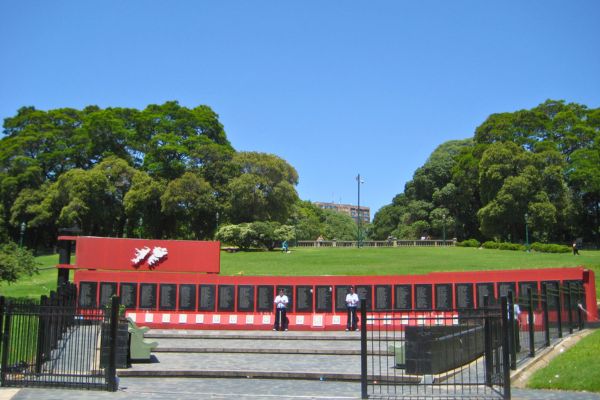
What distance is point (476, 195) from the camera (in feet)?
242

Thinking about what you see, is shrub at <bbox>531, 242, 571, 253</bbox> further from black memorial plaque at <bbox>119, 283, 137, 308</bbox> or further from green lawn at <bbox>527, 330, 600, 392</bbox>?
green lawn at <bbox>527, 330, 600, 392</bbox>

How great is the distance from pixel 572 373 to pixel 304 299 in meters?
11.8

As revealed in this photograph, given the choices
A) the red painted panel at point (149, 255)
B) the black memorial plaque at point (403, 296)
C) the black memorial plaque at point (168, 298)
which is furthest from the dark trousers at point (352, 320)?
the black memorial plaque at point (168, 298)

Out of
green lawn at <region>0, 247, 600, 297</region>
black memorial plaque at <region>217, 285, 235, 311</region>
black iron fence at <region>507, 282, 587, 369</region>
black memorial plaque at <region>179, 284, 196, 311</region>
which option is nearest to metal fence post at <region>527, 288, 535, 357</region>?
black iron fence at <region>507, 282, 587, 369</region>

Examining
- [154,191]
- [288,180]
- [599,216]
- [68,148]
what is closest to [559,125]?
[599,216]

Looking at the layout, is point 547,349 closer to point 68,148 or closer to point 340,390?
point 340,390

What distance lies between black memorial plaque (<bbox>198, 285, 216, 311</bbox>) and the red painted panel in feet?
4.10

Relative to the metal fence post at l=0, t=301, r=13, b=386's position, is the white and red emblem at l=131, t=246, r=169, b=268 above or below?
above

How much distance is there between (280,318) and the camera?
2133 centimetres

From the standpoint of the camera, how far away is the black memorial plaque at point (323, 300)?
22.4 m

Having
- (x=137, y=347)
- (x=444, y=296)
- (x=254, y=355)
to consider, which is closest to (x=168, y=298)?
(x=254, y=355)

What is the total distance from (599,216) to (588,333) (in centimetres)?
5761

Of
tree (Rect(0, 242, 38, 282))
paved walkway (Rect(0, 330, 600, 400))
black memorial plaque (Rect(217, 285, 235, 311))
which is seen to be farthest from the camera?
tree (Rect(0, 242, 38, 282))

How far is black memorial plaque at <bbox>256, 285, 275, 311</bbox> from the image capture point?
890 inches
